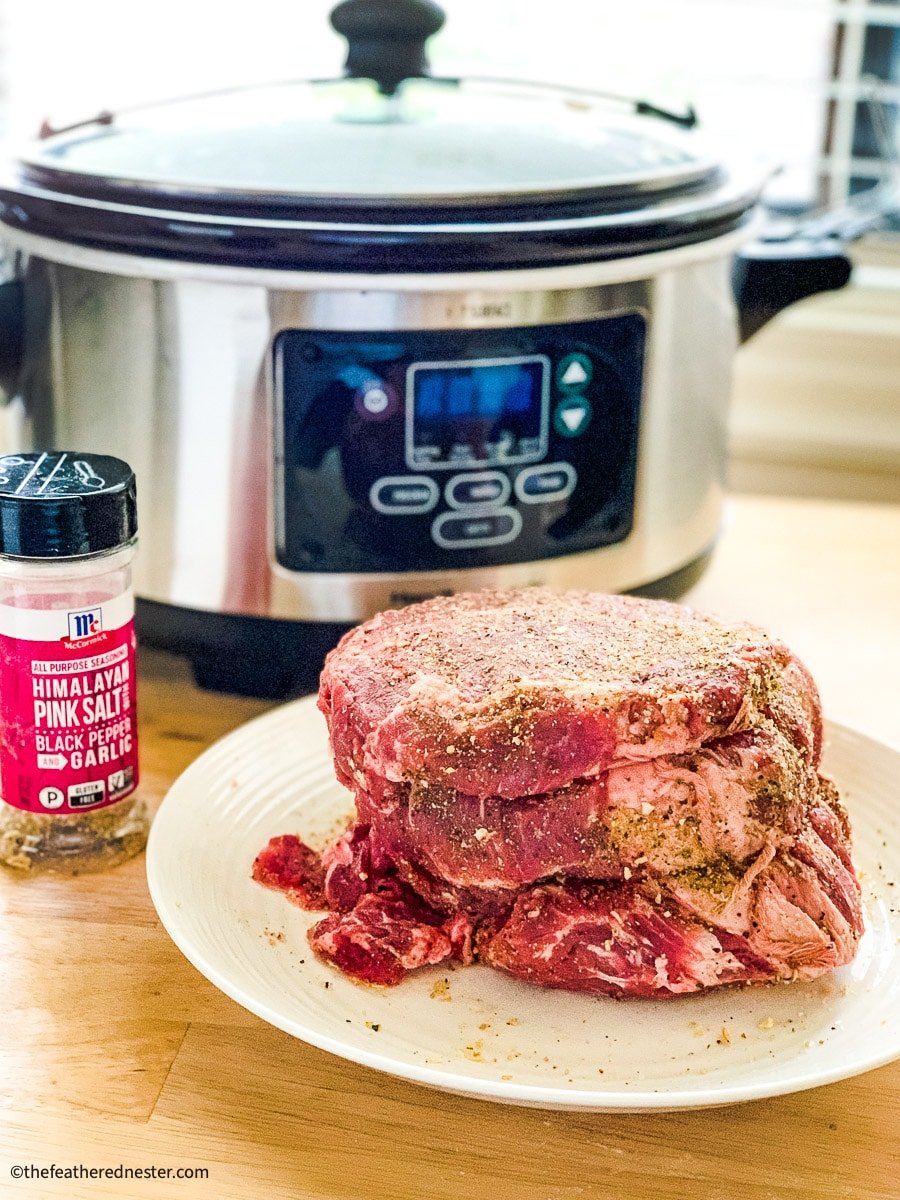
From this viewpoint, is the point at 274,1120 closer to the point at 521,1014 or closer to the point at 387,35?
the point at 521,1014

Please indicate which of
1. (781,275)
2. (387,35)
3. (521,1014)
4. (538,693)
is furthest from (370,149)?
(521,1014)

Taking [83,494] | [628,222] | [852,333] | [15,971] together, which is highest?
[628,222]

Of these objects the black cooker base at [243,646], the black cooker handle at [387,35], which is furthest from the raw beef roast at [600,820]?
the black cooker handle at [387,35]

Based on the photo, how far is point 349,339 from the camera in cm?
91

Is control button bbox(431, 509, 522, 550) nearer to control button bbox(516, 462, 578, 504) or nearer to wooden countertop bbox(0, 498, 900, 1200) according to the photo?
control button bbox(516, 462, 578, 504)

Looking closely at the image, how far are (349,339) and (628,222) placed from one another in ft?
0.67

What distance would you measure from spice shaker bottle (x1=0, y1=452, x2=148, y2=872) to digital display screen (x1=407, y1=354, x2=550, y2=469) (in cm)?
22

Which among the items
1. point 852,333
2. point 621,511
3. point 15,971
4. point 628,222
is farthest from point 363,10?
point 852,333

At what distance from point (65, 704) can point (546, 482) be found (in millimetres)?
376

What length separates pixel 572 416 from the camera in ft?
3.17

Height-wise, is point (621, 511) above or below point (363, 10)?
below

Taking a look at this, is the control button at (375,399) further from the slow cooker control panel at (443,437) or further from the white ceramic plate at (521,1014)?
the white ceramic plate at (521,1014)

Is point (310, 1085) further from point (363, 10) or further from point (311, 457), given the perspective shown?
point (363, 10)

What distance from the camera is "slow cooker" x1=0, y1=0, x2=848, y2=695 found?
0.90 metres
